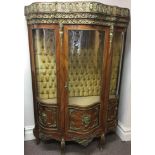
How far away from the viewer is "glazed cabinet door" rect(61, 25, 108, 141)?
1.91m

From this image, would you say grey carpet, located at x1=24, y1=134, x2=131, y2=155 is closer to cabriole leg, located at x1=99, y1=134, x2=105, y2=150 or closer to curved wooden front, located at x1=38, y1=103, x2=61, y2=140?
cabriole leg, located at x1=99, y1=134, x2=105, y2=150

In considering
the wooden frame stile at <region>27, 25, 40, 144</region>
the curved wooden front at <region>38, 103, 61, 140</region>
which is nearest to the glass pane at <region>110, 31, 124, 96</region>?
the curved wooden front at <region>38, 103, 61, 140</region>

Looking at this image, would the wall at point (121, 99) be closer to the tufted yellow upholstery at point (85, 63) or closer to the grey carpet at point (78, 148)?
the grey carpet at point (78, 148)

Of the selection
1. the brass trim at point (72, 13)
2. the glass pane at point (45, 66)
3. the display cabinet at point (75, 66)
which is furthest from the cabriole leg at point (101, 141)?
the brass trim at point (72, 13)

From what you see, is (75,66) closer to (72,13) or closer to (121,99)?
(72,13)

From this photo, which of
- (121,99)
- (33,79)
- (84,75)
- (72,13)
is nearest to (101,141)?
(121,99)

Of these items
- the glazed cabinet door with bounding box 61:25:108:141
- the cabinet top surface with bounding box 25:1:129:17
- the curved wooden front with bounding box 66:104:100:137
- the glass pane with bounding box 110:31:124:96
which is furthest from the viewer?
the glass pane with bounding box 110:31:124:96

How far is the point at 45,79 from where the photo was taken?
2.16 m

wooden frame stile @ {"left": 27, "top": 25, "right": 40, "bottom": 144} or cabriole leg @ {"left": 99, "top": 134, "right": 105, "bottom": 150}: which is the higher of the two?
wooden frame stile @ {"left": 27, "top": 25, "right": 40, "bottom": 144}

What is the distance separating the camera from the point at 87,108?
200cm

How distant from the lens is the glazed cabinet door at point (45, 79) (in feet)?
6.61

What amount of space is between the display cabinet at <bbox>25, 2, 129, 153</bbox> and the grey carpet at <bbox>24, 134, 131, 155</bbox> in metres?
0.14

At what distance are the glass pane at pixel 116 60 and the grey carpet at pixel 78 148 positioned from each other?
61 cm
